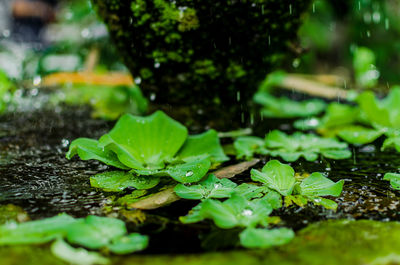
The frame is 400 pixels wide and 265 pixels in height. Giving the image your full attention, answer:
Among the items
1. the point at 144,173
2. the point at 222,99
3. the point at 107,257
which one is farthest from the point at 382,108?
the point at 107,257

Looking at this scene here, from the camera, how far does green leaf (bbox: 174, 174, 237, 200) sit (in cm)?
88

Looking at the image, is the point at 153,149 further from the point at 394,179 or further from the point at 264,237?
the point at 394,179

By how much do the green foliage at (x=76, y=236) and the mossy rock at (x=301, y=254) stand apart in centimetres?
2

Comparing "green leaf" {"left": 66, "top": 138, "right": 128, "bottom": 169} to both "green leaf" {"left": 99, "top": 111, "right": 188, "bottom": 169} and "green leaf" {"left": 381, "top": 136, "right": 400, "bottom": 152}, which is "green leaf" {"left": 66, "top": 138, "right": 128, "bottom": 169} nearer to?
"green leaf" {"left": 99, "top": 111, "right": 188, "bottom": 169}

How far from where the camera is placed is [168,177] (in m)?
1.05

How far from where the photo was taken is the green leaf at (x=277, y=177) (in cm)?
92

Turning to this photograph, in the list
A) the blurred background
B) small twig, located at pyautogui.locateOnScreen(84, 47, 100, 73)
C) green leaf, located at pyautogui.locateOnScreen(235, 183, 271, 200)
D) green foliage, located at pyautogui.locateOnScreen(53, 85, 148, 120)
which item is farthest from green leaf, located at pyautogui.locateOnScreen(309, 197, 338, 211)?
small twig, located at pyautogui.locateOnScreen(84, 47, 100, 73)

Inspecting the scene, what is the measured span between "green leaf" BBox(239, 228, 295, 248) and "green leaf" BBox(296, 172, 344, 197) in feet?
0.72

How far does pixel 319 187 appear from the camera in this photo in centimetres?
92

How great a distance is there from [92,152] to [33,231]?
38cm

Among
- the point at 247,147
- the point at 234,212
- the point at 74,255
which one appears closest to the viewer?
the point at 74,255

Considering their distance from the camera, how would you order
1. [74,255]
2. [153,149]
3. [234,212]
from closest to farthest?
[74,255], [234,212], [153,149]

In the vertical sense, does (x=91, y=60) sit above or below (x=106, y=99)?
above

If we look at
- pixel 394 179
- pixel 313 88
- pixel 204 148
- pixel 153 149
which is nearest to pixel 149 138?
pixel 153 149
